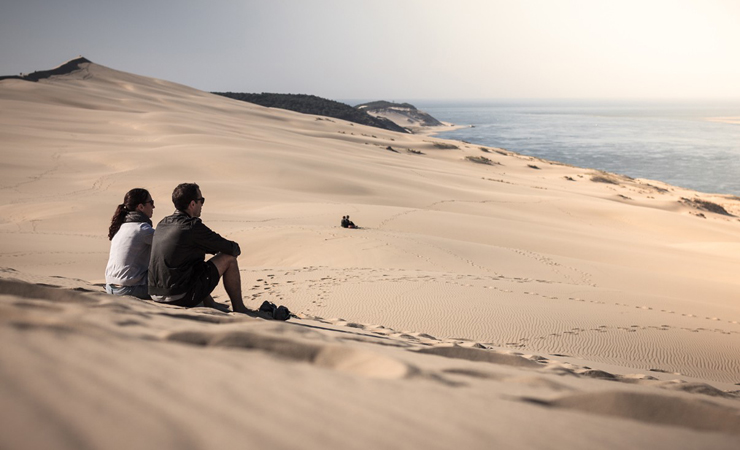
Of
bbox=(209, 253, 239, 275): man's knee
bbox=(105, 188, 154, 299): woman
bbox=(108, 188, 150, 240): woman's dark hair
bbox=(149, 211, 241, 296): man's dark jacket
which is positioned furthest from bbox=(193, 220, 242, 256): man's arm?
bbox=(108, 188, 150, 240): woman's dark hair

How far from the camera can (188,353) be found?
2512mm

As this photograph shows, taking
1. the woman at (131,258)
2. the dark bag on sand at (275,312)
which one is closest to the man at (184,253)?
the woman at (131,258)

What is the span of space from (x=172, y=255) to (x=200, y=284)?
352 millimetres

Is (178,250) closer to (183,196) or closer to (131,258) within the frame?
(183,196)

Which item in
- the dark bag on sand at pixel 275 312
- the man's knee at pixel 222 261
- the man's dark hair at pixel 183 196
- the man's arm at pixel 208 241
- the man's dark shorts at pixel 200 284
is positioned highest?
the man's dark hair at pixel 183 196

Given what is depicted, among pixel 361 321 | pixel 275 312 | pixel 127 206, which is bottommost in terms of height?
pixel 361 321

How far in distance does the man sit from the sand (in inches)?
22.4

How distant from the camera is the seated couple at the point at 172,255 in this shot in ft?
13.9

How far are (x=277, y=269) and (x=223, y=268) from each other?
3.73m

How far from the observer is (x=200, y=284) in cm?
435

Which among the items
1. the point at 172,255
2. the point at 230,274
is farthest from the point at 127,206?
the point at 230,274

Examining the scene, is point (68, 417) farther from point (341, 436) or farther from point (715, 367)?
point (715, 367)

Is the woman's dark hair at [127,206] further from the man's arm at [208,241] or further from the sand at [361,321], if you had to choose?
the man's arm at [208,241]

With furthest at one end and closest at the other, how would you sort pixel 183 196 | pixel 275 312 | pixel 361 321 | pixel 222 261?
1. pixel 361 321
2. pixel 275 312
3. pixel 222 261
4. pixel 183 196
